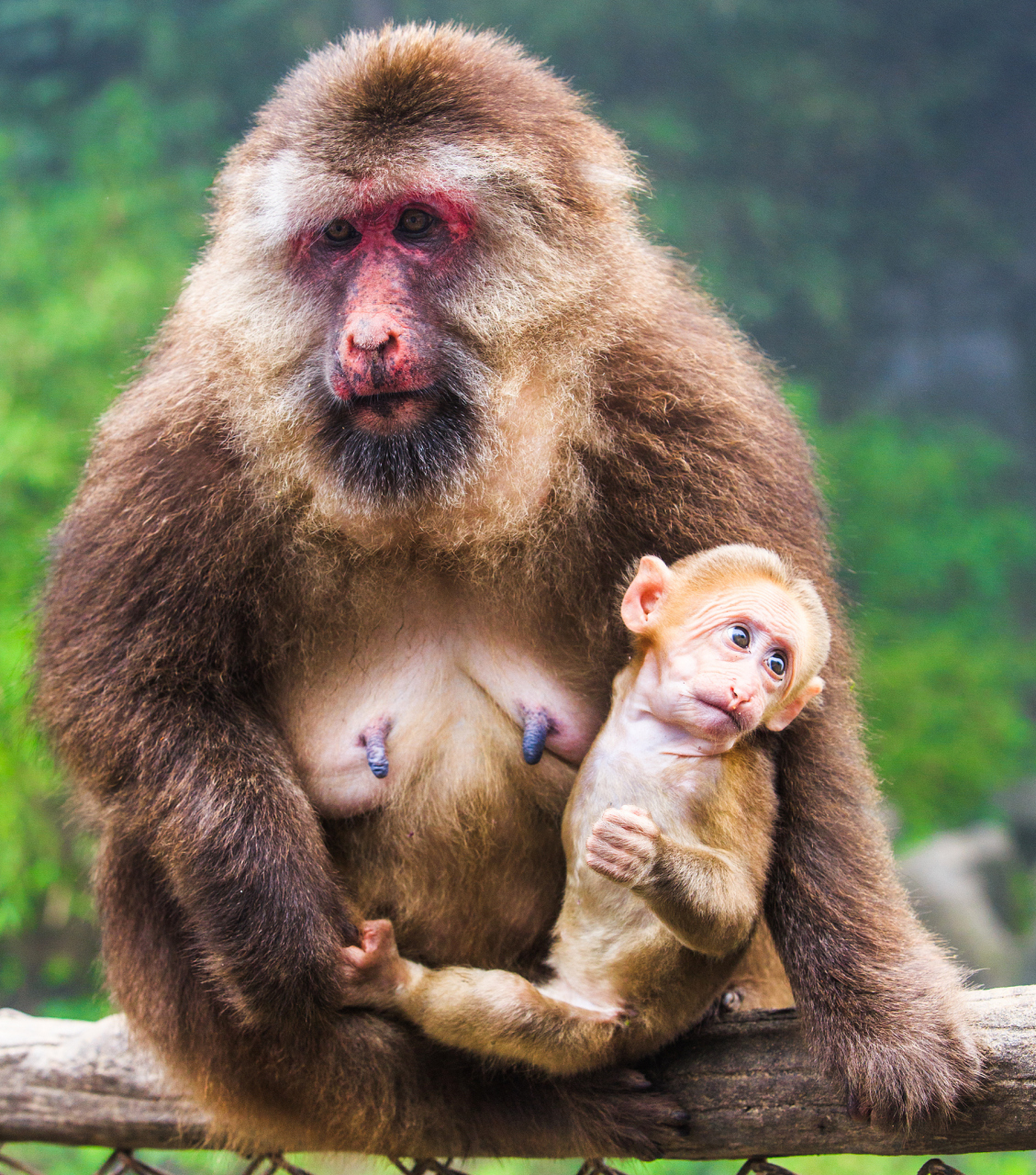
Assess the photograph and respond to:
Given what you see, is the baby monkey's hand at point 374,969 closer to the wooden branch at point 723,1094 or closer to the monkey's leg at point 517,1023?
the monkey's leg at point 517,1023

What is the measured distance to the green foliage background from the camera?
7.68 meters

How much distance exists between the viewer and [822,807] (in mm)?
2447

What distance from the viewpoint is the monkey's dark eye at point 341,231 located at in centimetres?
236

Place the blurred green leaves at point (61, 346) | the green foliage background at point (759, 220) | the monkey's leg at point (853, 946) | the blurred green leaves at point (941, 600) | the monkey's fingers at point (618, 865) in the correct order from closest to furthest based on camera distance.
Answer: the monkey's fingers at point (618, 865)
the monkey's leg at point (853, 946)
the blurred green leaves at point (61, 346)
the green foliage background at point (759, 220)
the blurred green leaves at point (941, 600)

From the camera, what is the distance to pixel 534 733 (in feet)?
8.27

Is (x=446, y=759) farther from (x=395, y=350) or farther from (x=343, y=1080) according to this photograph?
(x=395, y=350)

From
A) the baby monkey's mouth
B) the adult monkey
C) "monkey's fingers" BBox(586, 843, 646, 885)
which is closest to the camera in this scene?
"monkey's fingers" BBox(586, 843, 646, 885)

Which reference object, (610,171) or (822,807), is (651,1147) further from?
(610,171)

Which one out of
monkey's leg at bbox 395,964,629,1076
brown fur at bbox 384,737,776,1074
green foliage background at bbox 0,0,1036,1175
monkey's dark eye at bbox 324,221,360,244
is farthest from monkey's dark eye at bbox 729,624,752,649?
green foliage background at bbox 0,0,1036,1175

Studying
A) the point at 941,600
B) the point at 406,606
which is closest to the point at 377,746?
the point at 406,606

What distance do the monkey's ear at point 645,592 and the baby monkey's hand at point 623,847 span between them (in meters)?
0.42

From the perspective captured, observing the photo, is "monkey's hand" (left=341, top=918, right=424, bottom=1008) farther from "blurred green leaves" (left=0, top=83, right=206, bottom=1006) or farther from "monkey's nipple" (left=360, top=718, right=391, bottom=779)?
"blurred green leaves" (left=0, top=83, right=206, bottom=1006)

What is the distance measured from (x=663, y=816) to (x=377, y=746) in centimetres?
65

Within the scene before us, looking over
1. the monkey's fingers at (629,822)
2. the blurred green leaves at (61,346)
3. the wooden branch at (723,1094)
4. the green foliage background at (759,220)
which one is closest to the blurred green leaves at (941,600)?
the green foliage background at (759,220)
